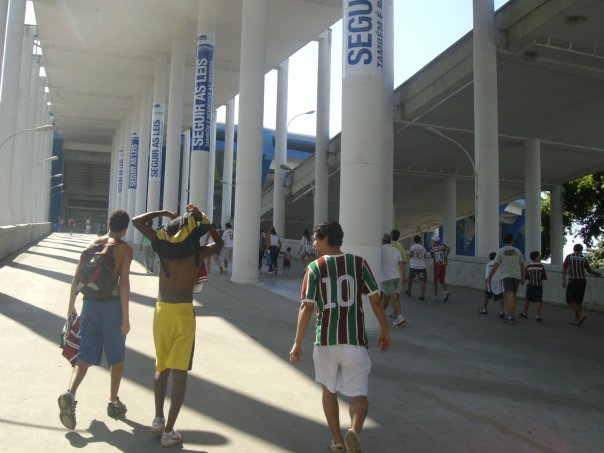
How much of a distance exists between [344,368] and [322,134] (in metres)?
28.0

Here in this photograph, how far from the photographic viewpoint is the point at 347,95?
9.27m

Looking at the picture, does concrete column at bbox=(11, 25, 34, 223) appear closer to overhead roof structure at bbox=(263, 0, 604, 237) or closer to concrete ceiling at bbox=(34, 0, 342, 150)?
concrete ceiling at bbox=(34, 0, 342, 150)

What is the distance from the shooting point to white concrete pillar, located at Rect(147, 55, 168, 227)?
2894cm

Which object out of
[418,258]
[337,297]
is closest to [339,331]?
[337,297]

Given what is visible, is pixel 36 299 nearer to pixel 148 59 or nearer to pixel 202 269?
pixel 202 269

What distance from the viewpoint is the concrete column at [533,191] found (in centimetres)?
2995

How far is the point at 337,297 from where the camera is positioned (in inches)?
157

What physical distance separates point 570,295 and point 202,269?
9.12m

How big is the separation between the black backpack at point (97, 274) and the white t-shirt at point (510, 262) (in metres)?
8.33

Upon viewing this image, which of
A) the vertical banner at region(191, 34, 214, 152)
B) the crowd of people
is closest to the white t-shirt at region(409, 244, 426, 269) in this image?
the vertical banner at region(191, 34, 214, 152)

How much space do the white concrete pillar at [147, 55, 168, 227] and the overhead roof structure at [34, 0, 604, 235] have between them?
1.90m

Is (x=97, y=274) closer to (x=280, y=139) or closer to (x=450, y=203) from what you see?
(x=280, y=139)

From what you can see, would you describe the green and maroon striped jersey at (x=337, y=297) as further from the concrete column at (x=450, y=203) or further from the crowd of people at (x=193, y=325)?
the concrete column at (x=450, y=203)

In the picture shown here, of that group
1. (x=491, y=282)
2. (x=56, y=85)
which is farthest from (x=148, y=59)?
(x=491, y=282)
